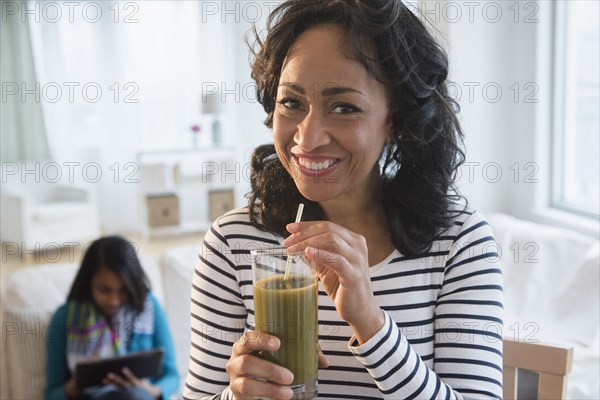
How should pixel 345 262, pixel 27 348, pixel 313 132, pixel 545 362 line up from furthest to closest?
pixel 27 348
pixel 545 362
pixel 313 132
pixel 345 262

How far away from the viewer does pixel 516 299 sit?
9.32 ft

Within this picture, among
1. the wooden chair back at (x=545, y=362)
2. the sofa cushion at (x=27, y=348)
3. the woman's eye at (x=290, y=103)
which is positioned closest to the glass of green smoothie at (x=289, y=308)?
the woman's eye at (x=290, y=103)

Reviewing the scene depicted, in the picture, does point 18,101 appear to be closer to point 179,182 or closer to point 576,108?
point 179,182

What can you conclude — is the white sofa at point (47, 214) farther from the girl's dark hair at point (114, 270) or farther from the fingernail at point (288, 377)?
the fingernail at point (288, 377)

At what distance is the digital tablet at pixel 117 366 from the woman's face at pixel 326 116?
1196 mm

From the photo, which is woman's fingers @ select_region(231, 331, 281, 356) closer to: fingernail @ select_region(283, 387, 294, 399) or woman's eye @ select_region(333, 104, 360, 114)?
fingernail @ select_region(283, 387, 294, 399)

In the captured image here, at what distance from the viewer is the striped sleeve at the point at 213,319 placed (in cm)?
121

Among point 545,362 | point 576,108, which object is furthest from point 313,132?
point 576,108

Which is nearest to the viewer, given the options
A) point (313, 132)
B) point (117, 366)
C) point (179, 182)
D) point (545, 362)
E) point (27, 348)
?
point (313, 132)

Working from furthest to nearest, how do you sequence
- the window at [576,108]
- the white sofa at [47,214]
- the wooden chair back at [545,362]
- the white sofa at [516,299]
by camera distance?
the white sofa at [47,214], the window at [576,108], the white sofa at [516,299], the wooden chair back at [545,362]

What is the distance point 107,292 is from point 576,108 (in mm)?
2422

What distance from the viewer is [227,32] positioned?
7148 millimetres

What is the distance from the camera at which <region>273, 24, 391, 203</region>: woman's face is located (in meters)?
1.10

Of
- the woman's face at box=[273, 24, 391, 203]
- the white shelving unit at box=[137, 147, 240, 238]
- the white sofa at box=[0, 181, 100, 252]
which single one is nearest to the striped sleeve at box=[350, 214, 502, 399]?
the woman's face at box=[273, 24, 391, 203]
